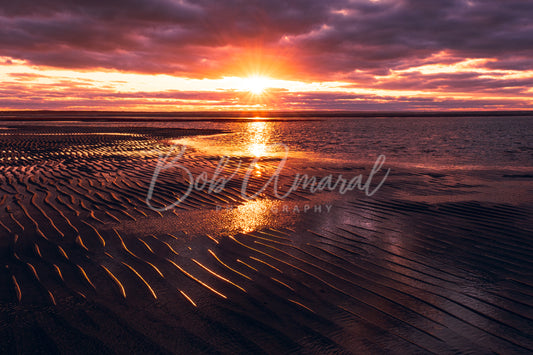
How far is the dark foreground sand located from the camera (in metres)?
3.31

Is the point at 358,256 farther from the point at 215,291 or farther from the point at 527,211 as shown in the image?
the point at 527,211

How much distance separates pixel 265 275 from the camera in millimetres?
4621

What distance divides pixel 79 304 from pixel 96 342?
32.7 inches

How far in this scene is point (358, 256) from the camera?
5250 mm

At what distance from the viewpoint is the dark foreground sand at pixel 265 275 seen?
3309mm

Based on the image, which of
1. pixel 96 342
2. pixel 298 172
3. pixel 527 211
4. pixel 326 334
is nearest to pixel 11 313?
pixel 96 342
